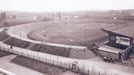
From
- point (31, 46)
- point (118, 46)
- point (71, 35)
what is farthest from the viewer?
point (71, 35)

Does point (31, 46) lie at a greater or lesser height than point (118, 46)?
lesser

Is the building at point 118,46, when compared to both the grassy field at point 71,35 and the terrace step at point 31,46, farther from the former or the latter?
the terrace step at point 31,46

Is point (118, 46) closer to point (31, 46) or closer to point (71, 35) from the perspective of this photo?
point (71, 35)

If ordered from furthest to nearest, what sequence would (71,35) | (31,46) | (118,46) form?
1. (71,35)
2. (31,46)
3. (118,46)

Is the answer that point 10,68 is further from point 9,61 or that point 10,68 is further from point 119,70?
point 119,70

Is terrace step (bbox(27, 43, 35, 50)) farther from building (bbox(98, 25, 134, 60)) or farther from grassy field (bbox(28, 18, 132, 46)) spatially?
building (bbox(98, 25, 134, 60))

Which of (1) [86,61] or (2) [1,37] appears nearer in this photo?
(1) [86,61]

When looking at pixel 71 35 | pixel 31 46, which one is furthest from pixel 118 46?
pixel 31 46

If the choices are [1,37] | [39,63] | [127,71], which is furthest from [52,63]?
[1,37]
